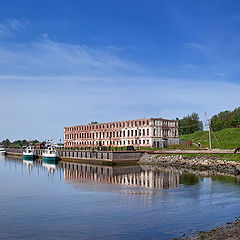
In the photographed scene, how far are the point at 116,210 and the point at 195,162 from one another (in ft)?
162

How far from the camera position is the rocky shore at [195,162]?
217 feet

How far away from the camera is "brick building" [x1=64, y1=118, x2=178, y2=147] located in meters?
116

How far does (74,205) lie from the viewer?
1352 inches

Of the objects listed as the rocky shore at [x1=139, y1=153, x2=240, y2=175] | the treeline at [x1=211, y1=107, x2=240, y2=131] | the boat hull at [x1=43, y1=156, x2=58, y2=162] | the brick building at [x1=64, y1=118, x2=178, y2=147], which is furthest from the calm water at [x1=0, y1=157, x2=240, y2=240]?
the treeline at [x1=211, y1=107, x2=240, y2=131]

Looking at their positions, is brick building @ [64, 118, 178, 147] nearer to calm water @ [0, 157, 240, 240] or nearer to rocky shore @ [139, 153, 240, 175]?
rocky shore @ [139, 153, 240, 175]

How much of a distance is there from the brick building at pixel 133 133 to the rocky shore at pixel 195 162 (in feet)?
74.0

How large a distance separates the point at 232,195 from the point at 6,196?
101 ft

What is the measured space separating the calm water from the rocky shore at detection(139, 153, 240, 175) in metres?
18.6

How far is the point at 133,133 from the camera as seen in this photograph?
122250 mm

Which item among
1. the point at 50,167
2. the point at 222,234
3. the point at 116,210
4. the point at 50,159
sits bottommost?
the point at 50,167

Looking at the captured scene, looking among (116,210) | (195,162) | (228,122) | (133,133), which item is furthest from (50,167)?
(228,122)

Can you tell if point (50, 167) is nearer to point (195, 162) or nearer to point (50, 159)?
point (50, 159)

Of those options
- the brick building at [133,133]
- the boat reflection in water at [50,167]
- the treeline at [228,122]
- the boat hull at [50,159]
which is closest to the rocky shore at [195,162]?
the brick building at [133,133]

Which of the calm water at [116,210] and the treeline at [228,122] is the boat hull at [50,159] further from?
the treeline at [228,122]
